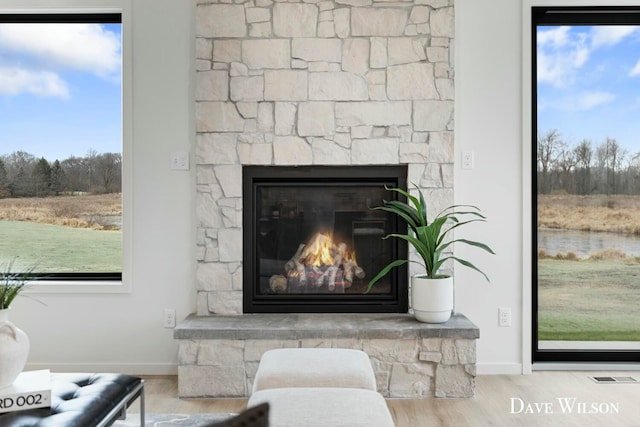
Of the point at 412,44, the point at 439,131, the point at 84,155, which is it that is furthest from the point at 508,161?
the point at 84,155

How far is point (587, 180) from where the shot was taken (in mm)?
3756

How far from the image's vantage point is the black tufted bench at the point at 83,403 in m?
1.75

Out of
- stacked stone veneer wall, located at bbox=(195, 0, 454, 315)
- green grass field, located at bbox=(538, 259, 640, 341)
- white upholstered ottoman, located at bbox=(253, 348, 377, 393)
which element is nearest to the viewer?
white upholstered ottoman, located at bbox=(253, 348, 377, 393)

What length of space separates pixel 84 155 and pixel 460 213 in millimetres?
2492

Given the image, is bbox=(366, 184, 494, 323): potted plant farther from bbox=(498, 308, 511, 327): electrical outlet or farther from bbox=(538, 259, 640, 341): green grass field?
bbox=(538, 259, 640, 341): green grass field

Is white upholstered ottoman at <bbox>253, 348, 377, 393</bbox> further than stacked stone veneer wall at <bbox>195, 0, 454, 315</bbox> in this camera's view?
No

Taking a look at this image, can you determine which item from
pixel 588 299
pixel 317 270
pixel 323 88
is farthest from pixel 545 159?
pixel 317 270

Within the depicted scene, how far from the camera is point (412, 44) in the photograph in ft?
11.3

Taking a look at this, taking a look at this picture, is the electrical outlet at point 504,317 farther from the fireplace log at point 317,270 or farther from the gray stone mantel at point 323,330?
the fireplace log at point 317,270

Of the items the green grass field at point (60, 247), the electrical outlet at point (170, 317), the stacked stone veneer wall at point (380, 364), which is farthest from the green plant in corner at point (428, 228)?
the green grass field at point (60, 247)

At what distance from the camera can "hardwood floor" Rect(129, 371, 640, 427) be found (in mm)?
2787

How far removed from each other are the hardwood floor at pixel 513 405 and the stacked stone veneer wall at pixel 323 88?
634 mm

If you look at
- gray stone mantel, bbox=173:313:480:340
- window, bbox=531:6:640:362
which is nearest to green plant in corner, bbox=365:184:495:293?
gray stone mantel, bbox=173:313:480:340

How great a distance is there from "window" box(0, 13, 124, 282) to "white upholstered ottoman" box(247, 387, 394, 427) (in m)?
2.33
